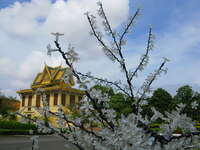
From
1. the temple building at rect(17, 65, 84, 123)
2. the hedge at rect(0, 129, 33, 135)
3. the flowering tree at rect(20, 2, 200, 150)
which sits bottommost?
the hedge at rect(0, 129, 33, 135)

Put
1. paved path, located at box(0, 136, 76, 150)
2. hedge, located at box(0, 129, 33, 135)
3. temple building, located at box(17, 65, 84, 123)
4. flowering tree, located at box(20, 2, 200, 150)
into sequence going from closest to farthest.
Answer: flowering tree, located at box(20, 2, 200, 150)
paved path, located at box(0, 136, 76, 150)
hedge, located at box(0, 129, 33, 135)
temple building, located at box(17, 65, 84, 123)

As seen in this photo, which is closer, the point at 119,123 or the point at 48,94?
the point at 119,123

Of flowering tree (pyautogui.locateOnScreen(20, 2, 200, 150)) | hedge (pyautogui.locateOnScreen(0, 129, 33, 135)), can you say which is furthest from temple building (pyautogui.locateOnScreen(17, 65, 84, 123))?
flowering tree (pyautogui.locateOnScreen(20, 2, 200, 150))

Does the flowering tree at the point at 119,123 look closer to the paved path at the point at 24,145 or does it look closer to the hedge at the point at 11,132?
the paved path at the point at 24,145

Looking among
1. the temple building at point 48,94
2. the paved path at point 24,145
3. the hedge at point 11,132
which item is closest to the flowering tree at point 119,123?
the paved path at point 24,145

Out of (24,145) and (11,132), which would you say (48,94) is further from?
(24,145)

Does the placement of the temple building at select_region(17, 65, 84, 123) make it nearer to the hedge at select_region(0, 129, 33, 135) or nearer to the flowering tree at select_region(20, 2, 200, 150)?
the hedge at select_region(0, 129, 33, 135)

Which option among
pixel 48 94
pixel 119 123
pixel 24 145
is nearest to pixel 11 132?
pixel 48 94

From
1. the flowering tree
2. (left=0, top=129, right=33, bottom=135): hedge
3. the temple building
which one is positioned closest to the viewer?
the flowering tree

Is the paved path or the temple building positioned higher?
the temple building

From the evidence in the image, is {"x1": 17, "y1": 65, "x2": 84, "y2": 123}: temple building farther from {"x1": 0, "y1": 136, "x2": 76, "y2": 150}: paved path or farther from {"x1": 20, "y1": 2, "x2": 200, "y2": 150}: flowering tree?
{"x1": 20, "y1": 2, "x2": 200, "y2": 150}: flowering tree

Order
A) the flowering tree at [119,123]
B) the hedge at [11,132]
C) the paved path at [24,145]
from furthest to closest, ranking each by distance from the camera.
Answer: the hedge at [11,132] → the paved path at [24,145] → the flowering tree at [119,123]

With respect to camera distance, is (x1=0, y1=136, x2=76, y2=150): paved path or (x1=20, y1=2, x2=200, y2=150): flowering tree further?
(x1=0, y1=136, x2=76, y2=150): paved path

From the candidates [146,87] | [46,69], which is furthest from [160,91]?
[146,87]
